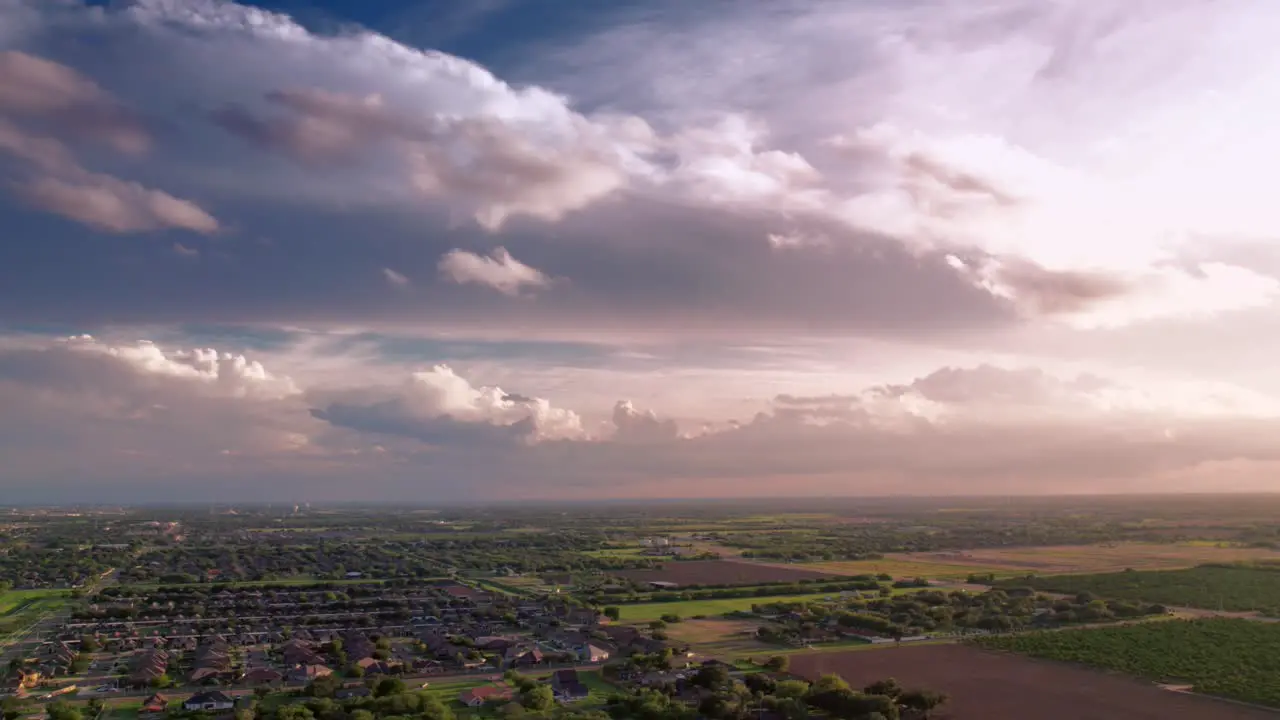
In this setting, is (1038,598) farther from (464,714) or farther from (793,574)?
(464,714)

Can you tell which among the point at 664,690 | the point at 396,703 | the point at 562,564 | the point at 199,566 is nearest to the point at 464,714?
the point at 396,703

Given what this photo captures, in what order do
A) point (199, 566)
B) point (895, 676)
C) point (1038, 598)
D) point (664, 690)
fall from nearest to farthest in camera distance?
point (664, 690), point (895, 676), point (1038, 598), point (199, 566)

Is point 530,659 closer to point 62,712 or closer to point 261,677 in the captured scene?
point 261,677

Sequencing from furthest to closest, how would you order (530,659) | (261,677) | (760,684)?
(530,659) → (261,677) → (760,684)

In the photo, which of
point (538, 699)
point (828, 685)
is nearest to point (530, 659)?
point (538, 699)

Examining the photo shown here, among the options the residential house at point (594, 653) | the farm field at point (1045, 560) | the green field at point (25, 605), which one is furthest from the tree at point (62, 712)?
the farm field at point (1045, 560)

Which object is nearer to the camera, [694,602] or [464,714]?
[464,714]

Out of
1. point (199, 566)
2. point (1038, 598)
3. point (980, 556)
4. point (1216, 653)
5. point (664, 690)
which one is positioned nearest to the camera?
point (664, 690)
